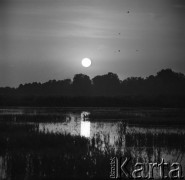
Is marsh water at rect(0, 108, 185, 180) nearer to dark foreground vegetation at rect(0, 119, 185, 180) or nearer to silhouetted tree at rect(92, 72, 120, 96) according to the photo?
dark foreground vegetation at rect(0, 119, 185, 180)

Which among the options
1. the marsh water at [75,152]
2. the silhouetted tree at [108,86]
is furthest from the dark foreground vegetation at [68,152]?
the silhouetted tree at [108,86]

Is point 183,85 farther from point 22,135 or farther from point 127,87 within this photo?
point 22,135

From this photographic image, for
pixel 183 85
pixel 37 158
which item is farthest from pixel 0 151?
pixel 183 85

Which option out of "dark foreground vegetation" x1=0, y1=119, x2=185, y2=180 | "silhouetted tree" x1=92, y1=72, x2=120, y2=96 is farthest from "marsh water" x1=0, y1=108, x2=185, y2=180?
"silhouetted tree" x1=92, y1=72, x2=120, y2=96

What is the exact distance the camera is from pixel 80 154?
16453 millimetres

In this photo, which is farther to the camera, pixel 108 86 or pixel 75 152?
pixel 108 86

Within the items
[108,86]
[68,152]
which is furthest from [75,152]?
[108,86]

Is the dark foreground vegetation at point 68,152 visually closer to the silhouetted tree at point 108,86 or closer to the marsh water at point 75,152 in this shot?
the marsh water at point 75,152

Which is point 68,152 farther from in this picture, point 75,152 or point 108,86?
point 108,86

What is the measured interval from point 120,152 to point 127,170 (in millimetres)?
3500

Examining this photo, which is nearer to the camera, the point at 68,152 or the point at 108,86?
the point at 68,152

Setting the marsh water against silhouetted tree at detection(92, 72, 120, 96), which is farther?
silhouetted tree at detection(92, 72, 120, 96)

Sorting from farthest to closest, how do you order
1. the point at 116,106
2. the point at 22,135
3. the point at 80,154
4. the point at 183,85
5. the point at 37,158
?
the point at 183,85 < the point at 116,106 < the point at 22,135 < the point at 80,154 < the point at 37,158

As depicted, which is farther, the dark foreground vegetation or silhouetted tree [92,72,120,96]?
silhouetted tree [92,72,120,96]
